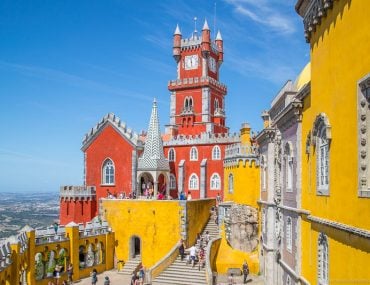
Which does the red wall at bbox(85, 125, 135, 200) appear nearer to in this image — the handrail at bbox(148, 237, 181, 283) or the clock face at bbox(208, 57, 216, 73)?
the handrail at bbox(148, 237, 181, 283)

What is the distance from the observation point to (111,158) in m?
39.8

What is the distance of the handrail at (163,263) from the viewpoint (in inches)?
1090

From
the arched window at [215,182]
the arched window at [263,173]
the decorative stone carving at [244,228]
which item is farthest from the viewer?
the arched window at [215,182]

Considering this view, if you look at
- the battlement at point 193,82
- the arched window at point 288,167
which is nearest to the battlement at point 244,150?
the arched window at point 288,167

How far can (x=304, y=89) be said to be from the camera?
15297 millimetres

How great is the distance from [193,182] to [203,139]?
4.07 m

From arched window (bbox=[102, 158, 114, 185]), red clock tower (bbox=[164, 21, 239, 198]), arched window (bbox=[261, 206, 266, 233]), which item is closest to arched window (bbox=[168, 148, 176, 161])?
red clock tower (bbox=[164, 21, 239, 198])

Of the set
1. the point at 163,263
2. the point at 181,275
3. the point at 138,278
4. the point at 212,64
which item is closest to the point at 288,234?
the point at 181,275

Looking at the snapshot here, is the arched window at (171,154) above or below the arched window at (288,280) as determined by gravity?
above

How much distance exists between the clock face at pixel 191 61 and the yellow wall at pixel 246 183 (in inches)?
775

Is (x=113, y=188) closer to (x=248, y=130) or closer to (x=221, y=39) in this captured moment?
(x=248, y=130)

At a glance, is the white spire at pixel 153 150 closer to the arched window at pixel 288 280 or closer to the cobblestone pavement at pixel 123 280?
the cobblestone pavement at pixel 123 280

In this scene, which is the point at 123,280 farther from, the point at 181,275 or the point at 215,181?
the point at 215,181

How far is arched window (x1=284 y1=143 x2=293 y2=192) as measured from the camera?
18.6m
